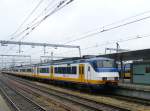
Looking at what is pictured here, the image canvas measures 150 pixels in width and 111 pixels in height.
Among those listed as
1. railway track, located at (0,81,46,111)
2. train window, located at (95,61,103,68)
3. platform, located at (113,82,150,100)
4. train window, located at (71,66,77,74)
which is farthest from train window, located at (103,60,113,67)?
railway track, located at (0,81,46,111)

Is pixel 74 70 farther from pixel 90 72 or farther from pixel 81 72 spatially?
pixel 90 72

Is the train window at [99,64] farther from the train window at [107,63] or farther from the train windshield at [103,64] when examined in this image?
the train window at [107,63]

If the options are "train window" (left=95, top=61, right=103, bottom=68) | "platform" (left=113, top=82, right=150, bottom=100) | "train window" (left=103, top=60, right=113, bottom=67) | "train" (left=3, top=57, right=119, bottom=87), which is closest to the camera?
"platform" (left=113, top=82, right=150, bottom=100)

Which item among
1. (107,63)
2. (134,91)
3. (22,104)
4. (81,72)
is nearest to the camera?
(22,104)

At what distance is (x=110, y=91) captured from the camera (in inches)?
952

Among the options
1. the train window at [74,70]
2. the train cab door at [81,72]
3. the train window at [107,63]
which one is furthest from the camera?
the train window at [74,70]

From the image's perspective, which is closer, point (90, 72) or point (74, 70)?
point (90, 72)

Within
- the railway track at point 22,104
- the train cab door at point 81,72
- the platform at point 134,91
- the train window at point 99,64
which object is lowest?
the railway track at point 22,104

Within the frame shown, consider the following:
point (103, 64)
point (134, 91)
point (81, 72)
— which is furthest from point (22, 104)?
point (134, 91)

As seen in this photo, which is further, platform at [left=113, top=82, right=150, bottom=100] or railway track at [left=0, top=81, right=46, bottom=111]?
platform at [left=113, top=82, right=150, bottom=100]

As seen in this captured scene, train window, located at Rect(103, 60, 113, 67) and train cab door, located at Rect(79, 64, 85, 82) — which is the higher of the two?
train window, located at Rect(103, 60, 113, 67)

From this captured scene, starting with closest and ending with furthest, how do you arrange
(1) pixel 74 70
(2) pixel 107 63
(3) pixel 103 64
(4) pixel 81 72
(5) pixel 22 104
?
(5) pixel 22 104 → (3) pixel 103 64 → (2) pixel 107 63 → (4) pixel 81 72 → (1) pixel 74 70

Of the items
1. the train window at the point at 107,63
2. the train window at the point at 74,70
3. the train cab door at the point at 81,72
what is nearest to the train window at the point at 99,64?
the train window at the point at 107,63

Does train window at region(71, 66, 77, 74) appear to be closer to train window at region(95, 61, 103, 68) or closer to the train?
the train
